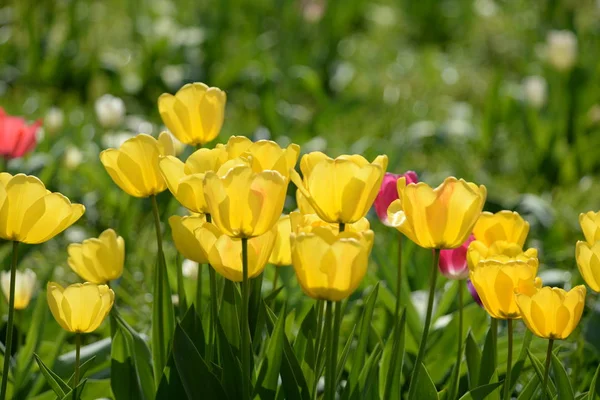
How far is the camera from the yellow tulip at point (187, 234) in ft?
4.10

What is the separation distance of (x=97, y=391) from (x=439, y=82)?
3.21m

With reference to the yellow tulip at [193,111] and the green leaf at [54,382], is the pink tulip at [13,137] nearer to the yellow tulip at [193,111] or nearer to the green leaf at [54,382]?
the yellow tulip at [193,111]

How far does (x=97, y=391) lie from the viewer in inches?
62.8

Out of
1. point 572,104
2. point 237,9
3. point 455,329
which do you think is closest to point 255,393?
point 455,329

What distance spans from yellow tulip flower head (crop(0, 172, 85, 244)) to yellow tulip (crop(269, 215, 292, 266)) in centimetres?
29

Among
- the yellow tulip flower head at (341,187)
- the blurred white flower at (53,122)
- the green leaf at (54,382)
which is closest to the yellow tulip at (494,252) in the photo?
the yellow tulip flower head at (341,187)

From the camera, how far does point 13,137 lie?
2326 mm

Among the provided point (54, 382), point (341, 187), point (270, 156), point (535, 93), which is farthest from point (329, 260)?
point (535, 93)

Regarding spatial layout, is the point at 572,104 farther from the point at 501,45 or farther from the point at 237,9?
the point at 237,9

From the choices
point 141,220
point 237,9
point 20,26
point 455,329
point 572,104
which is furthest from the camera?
point 237,9

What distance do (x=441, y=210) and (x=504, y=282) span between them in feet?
0.44

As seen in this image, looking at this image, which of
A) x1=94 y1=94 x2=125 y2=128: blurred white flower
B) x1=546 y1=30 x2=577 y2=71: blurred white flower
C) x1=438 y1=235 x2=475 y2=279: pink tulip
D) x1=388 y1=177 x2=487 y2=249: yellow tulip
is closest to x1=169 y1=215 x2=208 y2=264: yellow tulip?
x1=388 y1=177 x2=487 y2=249: yellow tulip

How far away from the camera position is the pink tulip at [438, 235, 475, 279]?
1429 millimetres

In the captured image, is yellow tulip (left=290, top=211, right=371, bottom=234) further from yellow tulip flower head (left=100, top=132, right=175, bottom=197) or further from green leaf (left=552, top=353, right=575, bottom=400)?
green leaf (left=552, top=353, right=575, bottom=400)
